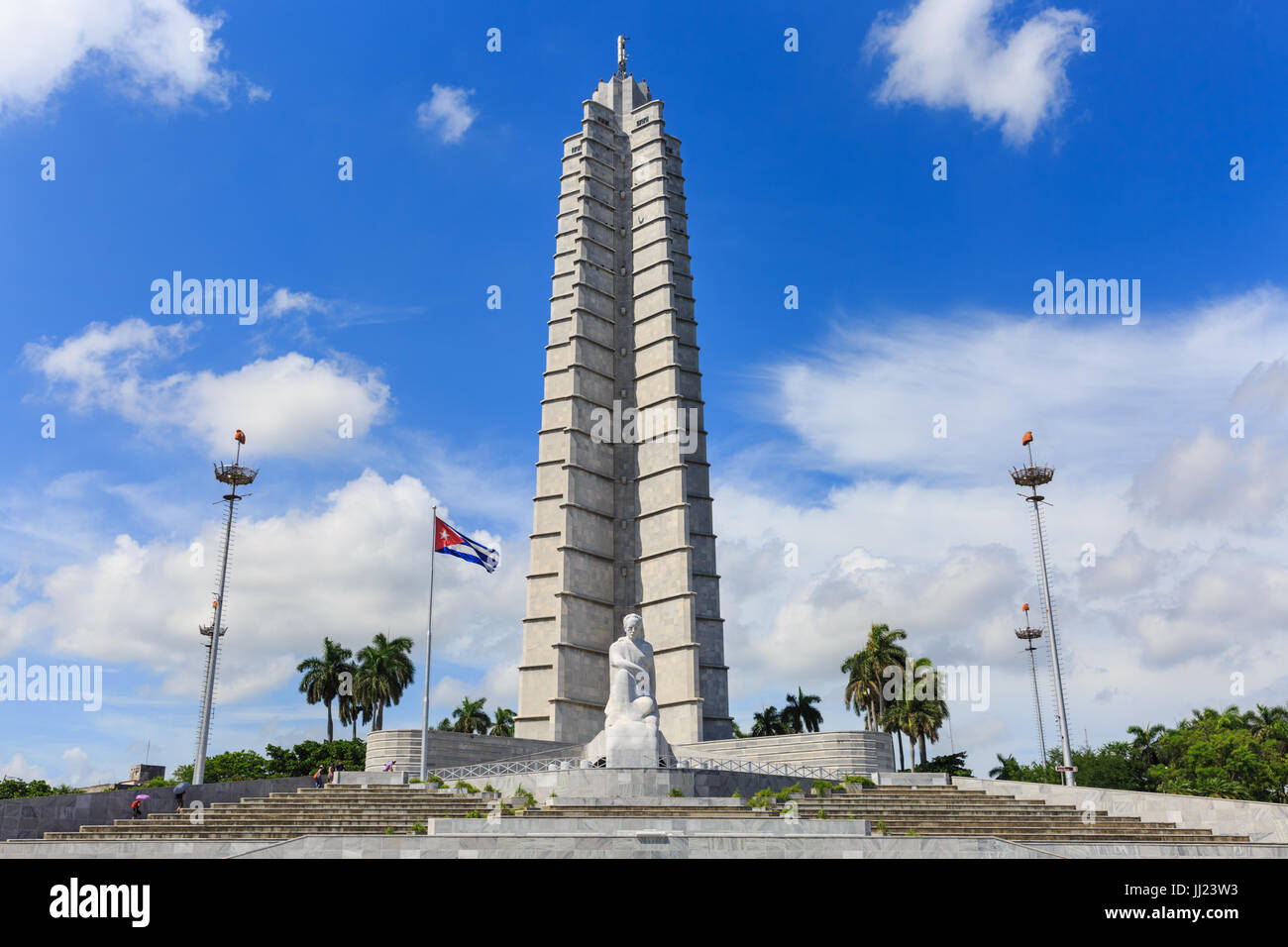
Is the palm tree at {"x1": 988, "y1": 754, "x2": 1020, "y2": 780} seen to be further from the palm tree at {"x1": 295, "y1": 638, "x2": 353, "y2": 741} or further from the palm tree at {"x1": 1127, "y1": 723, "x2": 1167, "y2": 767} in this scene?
the palm tree at {"x1": 295, "y1": 638, "x2": 353, "y2": 741}

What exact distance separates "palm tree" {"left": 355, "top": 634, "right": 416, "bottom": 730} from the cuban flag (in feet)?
88.7

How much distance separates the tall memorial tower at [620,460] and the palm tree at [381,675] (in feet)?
49.2

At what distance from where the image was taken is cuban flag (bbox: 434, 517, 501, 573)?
30.8 metres

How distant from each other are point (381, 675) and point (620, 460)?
20390 mm

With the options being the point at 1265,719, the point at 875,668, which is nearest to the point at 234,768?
the point at 875,668

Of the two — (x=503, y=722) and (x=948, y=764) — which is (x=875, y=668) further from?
(x=503, y=722)

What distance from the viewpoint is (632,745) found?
997 inches

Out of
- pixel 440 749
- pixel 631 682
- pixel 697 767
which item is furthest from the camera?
pixel 440 749

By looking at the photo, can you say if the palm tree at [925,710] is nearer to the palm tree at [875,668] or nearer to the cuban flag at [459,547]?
the palm tree at [875,668]

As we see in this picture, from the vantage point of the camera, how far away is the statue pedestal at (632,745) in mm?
25156

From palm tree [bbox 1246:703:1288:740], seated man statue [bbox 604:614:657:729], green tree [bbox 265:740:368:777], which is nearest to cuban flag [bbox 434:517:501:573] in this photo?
seated man statue [bbox 604:614:657:729]

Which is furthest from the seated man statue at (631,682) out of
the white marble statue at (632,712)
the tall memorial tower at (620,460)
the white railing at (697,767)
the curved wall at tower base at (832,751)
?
the tall memorial tower at (620,460)
